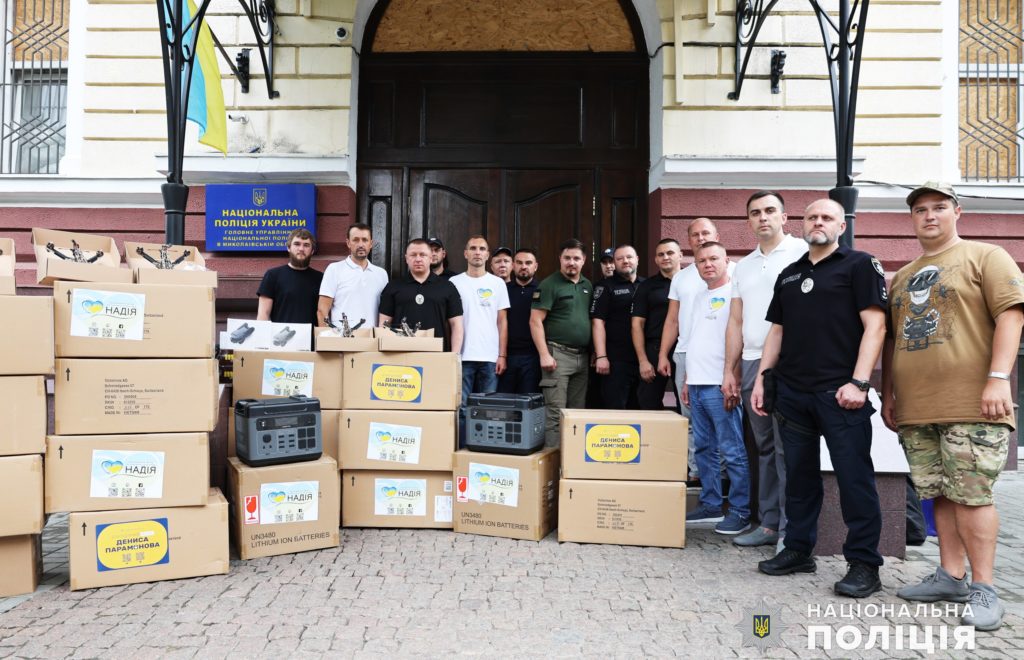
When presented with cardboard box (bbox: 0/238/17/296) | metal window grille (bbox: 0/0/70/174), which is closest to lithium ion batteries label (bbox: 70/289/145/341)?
cardboard box (bbox: 0/238/17/296)

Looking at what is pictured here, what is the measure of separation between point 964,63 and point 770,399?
18.7 ft

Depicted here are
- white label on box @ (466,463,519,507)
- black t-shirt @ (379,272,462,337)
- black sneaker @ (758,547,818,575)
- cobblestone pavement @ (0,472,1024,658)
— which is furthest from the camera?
black t-shirt @ (379,272,462,337)

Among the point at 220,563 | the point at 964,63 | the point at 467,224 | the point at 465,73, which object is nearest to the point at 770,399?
the point at 220,563

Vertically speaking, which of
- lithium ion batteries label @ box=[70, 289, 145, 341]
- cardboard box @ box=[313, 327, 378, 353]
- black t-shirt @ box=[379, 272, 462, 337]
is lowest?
cardboard box @ box=[313, 327, 378, 353]

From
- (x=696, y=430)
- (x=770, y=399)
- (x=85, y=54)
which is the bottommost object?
(x=696, y=430)

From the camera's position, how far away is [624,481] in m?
4.21

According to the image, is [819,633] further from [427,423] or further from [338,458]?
[338,458]

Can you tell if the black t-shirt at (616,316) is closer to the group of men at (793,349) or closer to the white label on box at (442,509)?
the group of men at (793,349)

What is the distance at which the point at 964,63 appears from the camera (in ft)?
23.7

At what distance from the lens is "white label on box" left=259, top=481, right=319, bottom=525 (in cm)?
389

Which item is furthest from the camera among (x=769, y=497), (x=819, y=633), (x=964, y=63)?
(x=964, y=63)

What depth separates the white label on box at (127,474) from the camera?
346 cm

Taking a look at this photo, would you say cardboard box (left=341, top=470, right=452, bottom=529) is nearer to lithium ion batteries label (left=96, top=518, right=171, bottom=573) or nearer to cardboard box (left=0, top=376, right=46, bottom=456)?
lithium ion batteries label (left=96, top=518, right=171, bottom=573)

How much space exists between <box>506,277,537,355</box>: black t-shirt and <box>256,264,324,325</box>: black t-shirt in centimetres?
158
